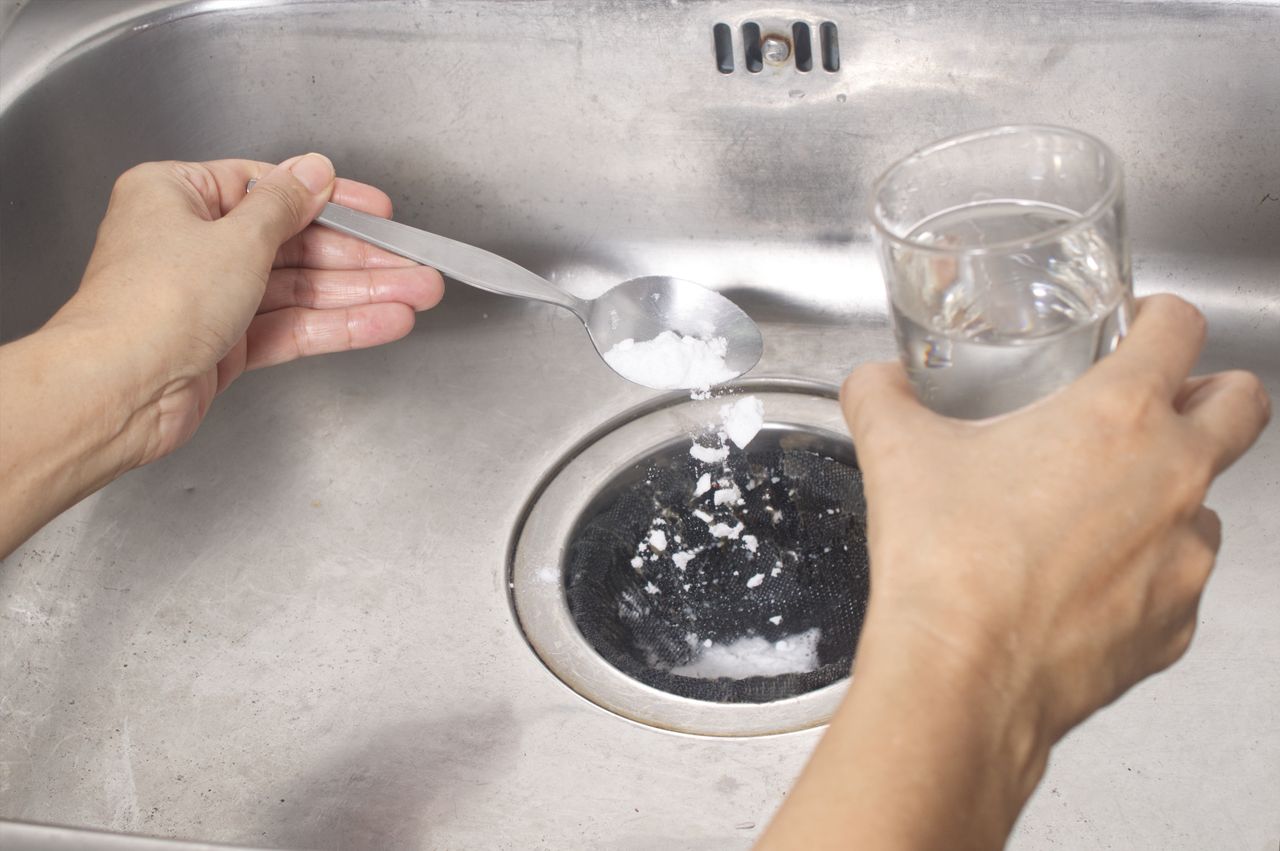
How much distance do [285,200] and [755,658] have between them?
15.5 inches

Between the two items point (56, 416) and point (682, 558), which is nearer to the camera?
point (56, 416)

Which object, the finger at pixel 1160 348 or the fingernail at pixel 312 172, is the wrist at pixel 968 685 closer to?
the finger at pixel 1160 348

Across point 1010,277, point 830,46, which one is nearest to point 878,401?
point 1010,277

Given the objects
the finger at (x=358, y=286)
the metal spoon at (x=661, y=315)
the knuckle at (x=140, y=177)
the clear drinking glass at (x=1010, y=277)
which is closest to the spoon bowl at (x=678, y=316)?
the metal spoon at (x=661, y=315)

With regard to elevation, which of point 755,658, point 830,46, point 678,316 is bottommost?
point 755,658

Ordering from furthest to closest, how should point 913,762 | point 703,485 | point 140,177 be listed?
point 703,485
point 140,177
point 913,762

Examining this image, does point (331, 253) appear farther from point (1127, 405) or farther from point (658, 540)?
point (1127, 405)

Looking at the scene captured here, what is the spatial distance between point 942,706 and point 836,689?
313 millimetres

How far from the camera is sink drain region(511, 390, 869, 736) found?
684 mm

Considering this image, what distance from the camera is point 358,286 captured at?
2.67ft

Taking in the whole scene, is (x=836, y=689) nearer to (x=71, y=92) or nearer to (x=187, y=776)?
(x=187, y=776)

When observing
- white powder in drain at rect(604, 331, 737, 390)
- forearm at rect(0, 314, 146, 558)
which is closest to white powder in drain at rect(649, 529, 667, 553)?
white powder in drain at rect(604, 331, 737, 390)

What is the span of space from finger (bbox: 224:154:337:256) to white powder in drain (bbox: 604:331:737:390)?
0.22 meters

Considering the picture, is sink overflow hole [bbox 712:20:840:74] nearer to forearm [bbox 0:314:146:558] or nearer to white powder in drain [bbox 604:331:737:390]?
white powder in drain [bbox 604:331:737:390]
